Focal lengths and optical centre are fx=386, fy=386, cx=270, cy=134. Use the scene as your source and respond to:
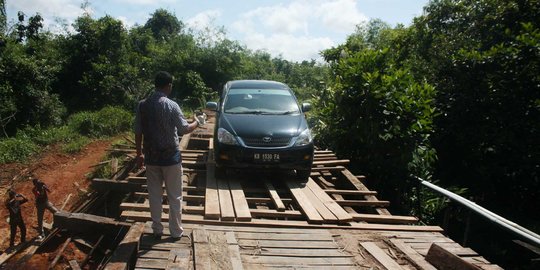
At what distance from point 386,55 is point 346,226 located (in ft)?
15.2

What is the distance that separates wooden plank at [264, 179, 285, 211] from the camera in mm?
5488

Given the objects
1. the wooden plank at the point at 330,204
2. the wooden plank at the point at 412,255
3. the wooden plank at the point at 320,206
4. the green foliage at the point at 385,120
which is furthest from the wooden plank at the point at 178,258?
the green foliage at the point at 385,120

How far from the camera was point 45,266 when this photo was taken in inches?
247

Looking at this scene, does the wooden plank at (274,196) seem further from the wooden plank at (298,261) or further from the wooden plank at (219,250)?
the wooden plank at (298,261)

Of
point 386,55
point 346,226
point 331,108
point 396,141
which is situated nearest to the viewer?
point 346,226

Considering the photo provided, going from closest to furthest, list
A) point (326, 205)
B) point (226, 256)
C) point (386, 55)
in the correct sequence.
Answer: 1. point (226, 256)
2. point (326, 205)
3. point (386, 55)

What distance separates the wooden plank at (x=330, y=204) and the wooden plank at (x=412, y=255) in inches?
28.7

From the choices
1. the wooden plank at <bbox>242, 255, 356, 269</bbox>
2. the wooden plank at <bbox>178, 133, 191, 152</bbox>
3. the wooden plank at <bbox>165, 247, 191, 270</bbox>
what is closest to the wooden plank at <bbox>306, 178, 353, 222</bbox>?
the wooden plank at <bbox>242, 255, 356, 269</bbox>

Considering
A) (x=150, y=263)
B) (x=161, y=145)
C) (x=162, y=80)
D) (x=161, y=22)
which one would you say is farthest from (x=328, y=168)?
(x=161, y=22)

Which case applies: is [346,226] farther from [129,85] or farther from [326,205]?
[129,85]

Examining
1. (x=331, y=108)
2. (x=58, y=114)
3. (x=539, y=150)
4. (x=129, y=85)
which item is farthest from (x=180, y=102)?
(x=539, y=150)

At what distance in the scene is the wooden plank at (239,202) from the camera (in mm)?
5016

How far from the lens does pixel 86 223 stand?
18.8 ft

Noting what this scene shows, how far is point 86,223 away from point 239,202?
7.60 feet
